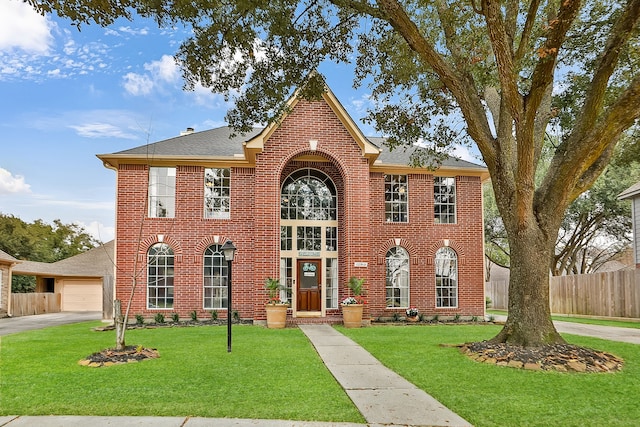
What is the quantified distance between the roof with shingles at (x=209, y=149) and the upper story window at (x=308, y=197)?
6.49ft

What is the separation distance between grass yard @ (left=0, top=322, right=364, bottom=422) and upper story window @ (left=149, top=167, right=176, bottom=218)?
592cm

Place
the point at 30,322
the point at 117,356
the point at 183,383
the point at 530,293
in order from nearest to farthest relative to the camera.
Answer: the point at 183,383 → the point at 117,356 → the point at 530,293 → the point at 30,322

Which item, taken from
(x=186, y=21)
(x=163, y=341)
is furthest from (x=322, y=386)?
(x=186, y=21)

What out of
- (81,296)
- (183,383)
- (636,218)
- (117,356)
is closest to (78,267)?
(81,296)

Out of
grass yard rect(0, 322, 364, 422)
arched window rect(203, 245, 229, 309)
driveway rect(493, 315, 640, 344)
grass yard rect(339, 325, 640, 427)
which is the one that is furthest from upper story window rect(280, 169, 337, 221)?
driveway rect(493, 315, 640, 344)

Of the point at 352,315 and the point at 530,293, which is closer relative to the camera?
the point at 530,293

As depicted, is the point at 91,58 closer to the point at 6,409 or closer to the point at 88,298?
the point at 6,409

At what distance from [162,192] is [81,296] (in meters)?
17.3

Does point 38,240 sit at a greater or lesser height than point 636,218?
lesser

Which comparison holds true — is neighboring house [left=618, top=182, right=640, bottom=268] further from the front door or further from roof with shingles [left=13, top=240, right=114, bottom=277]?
roof with shingles [left=13, top=240, right=114, bottom=277]

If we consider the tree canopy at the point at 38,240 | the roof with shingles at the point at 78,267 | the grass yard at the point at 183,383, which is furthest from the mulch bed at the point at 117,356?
the tree canopy at the point at 38,240

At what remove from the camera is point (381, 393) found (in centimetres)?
659

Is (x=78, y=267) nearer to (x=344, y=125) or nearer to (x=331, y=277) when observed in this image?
(x=331, y=277)

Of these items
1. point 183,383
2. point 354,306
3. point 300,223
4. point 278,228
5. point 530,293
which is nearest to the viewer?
point 183,383
